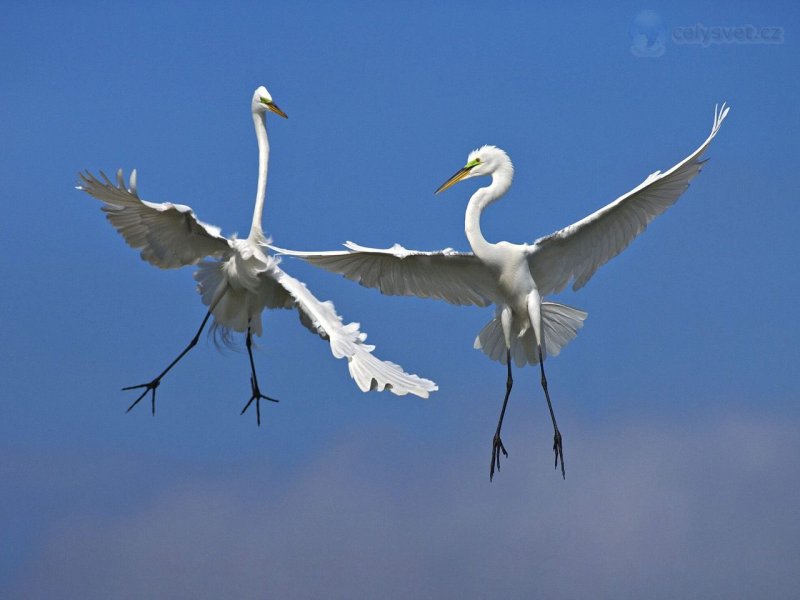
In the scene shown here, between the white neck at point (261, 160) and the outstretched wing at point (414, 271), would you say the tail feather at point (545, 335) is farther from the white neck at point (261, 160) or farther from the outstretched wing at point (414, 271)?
the white neck at point (261, 160)

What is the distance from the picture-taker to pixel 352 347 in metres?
23.6

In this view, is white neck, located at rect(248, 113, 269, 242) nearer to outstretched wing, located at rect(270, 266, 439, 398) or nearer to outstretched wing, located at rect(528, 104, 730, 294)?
outstretched wing, located at rect(270, 266, 439, 398)

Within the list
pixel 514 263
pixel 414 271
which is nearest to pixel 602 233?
pixel 514 263

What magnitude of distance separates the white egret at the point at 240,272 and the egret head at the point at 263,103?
0.05 feet

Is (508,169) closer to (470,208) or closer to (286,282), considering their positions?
(470,208)

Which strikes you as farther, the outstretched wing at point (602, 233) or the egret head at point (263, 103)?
the egret head at point (263, 103)

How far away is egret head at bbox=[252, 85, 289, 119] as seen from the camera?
27.0 meters

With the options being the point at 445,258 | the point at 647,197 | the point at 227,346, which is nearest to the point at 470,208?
the point at 445,258

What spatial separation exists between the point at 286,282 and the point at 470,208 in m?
2.58

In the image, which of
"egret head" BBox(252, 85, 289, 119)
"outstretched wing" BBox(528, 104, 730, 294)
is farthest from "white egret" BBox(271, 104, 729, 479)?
"egret head" BBox(252, 85, 289, 119)

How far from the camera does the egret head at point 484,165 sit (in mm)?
25641

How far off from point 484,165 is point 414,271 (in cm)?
169

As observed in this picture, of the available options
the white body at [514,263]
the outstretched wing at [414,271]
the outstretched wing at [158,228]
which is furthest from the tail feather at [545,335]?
the outstretched wing at [158,228]

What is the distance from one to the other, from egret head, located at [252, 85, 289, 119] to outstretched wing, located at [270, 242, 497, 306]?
2.71 m
